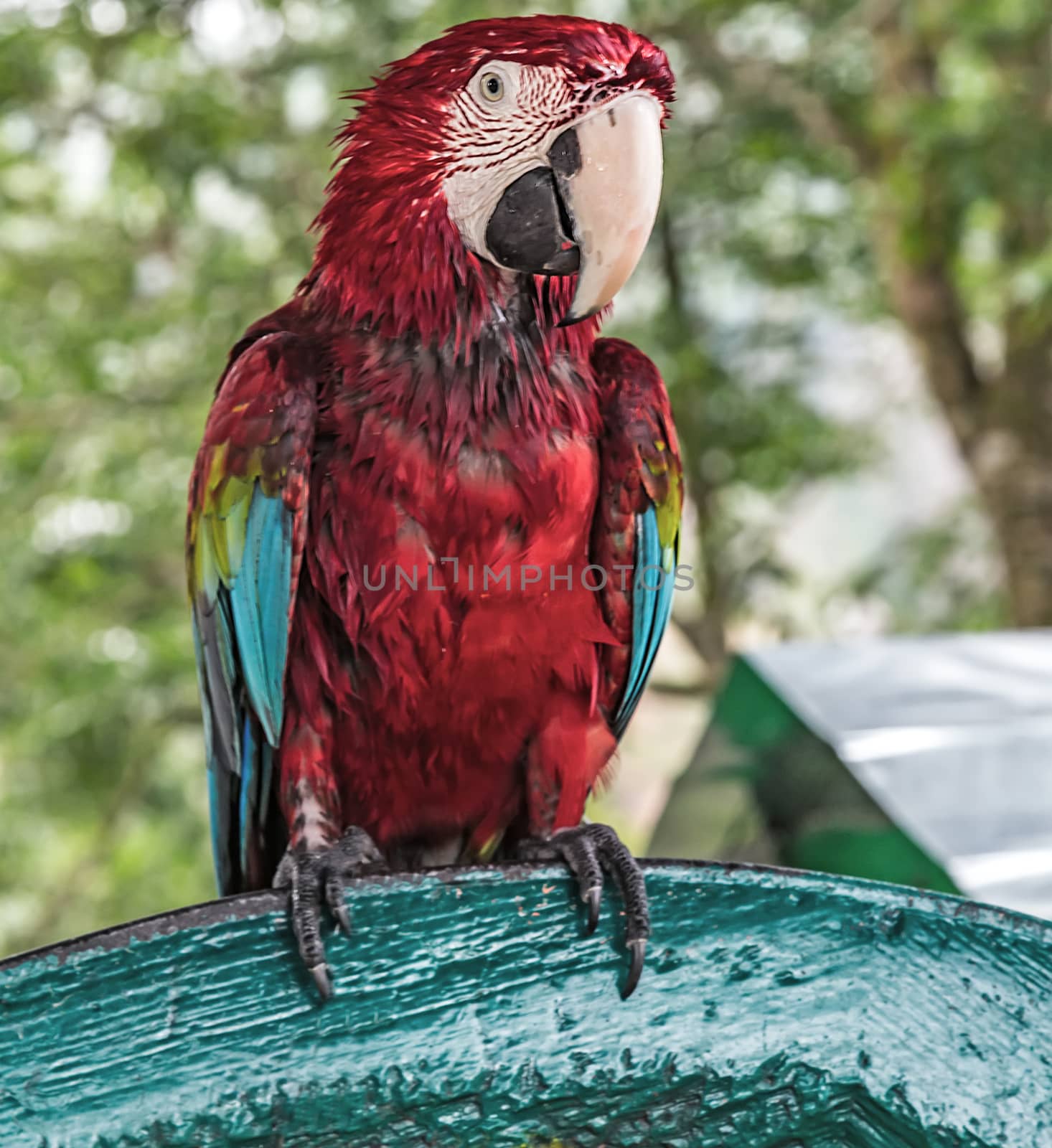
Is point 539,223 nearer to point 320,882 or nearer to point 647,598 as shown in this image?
point 647,598

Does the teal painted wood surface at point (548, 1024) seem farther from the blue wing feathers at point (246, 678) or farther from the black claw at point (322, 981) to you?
the blue wing feathers at point (246, 678)

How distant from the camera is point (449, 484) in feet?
3.36

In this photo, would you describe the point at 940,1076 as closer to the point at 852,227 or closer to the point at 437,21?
the point at 437,21

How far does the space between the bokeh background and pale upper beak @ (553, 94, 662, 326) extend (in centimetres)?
179

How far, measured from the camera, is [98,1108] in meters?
0.71

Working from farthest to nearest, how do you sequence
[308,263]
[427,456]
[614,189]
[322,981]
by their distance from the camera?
1. [308,263]
2. [427,456]
3. [614,189]
4. [322,981]

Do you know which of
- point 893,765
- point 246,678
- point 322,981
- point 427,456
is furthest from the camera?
point 893,765

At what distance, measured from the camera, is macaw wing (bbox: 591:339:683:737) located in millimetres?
1147

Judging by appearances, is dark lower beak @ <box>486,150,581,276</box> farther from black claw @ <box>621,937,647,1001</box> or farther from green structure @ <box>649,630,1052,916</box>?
green structure @ <box>649,630,1052,916</box>

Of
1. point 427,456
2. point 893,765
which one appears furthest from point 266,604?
point 893,765

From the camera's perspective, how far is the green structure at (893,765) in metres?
1.56

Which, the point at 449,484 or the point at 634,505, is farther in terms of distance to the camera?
the point at 634,505

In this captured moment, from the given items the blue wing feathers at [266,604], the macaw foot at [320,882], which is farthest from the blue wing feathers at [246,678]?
the macaw foot at [320,882]

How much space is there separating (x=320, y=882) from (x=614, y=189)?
0.57 m
